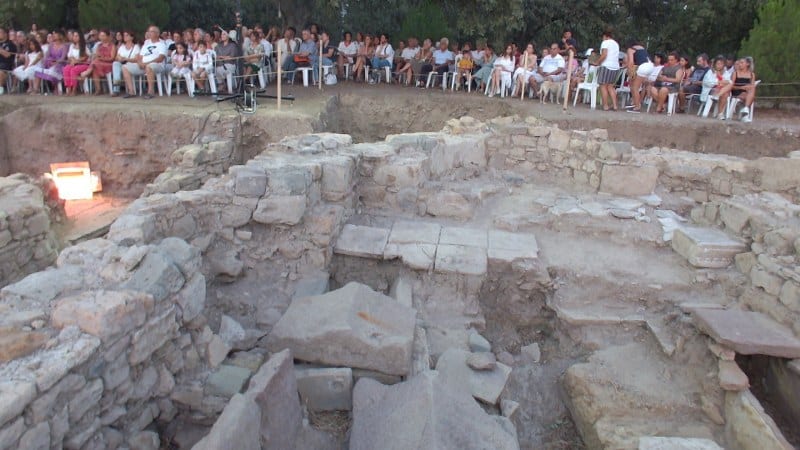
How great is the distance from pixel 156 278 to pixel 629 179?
5754 millimetres

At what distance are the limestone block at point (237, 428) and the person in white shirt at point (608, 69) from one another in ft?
36.0

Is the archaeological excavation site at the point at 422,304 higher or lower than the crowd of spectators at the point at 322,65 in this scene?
lower

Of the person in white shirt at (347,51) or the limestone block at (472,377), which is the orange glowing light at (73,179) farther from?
the limestone block at (472,377)

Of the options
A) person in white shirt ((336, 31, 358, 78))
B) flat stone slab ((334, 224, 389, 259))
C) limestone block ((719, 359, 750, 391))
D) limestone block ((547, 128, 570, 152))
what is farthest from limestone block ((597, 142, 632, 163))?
person in white shirt ((336, 31, 358, 78))

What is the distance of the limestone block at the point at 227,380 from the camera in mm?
3891

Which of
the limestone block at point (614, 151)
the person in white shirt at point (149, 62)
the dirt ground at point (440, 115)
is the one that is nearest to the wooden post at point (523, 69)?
the dirt ground at point (440, 115)

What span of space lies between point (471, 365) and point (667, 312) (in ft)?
6.91

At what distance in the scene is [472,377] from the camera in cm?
457

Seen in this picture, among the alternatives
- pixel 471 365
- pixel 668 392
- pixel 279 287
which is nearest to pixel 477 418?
pixel 471 365

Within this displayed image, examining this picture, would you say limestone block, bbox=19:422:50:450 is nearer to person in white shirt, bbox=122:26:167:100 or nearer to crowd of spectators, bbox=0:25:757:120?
crowd of spectators, bbox=0:25:757:120

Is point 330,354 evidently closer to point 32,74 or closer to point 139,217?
point 139,217

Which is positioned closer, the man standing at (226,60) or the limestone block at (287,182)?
the limestone block at (287,182)

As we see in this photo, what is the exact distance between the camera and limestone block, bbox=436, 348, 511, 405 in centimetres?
443

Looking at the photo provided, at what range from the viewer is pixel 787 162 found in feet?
25.7
